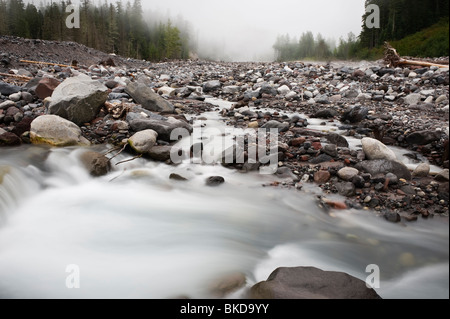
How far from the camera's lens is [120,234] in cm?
356

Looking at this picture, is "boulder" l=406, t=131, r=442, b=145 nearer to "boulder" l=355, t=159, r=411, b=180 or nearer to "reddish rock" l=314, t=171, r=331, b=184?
"boulder" l=355, t=159, r=411, b=180

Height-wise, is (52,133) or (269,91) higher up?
(269,91)

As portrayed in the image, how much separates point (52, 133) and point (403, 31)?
587 cm

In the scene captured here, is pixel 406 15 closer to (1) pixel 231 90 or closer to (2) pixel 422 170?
(2) pixel 422 170

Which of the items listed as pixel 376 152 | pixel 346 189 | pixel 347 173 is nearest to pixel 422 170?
pixel 376 152

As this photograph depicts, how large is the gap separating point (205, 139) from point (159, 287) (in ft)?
12.7

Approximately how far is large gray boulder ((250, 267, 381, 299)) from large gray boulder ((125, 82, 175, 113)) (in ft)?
19.7

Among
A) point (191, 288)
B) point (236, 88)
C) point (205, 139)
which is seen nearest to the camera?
point (191, 288)

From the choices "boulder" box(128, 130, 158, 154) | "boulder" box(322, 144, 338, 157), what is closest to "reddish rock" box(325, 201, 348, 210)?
"boulder" box(322, 144, 338, 157)

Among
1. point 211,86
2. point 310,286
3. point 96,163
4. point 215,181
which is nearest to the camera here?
point 310,286

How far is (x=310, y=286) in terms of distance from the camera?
2156mm
